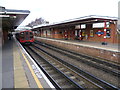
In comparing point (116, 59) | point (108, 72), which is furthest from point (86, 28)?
point (108, 72)

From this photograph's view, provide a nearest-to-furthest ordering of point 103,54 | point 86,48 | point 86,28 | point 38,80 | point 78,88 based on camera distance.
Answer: point 38,80
point 78,88
point 103,54
point 86,48
point 86,28

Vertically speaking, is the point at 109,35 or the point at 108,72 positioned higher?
the point at 109,35

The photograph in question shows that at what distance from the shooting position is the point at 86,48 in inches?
414

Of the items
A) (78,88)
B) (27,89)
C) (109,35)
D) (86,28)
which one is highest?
(86,28)

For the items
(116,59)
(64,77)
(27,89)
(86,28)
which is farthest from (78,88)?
(86,28)

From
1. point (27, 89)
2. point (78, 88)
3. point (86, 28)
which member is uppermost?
point (86, 28)

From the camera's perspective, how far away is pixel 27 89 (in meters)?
3.04

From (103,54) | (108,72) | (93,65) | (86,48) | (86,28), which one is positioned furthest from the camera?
(86,28)

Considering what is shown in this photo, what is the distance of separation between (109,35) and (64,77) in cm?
1124

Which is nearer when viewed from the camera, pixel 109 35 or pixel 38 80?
pixel 38 80

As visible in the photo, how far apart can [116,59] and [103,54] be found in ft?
3.97

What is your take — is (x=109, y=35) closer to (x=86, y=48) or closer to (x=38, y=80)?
(x=86, y=48)

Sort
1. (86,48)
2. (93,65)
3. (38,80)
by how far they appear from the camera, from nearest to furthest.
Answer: (38,80), (93,65), (86,48)

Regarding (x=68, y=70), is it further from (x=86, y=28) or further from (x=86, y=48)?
(x=86, y=28)
